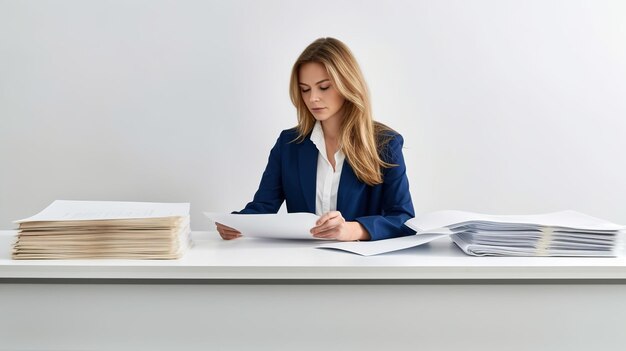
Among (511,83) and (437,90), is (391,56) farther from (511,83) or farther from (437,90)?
(511,83)

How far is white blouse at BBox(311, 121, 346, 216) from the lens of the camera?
7.12 feet

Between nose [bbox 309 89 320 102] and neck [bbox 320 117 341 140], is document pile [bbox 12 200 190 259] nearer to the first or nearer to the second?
nose [bbox 309 89 320 102]

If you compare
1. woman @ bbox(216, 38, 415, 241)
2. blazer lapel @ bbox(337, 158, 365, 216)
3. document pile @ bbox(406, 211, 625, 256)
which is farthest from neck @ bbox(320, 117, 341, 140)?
document pile @ bbox(406, 211, 625, 256)

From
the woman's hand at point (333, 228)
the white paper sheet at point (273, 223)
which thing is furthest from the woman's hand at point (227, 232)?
the woman's hand at point (333, 228)

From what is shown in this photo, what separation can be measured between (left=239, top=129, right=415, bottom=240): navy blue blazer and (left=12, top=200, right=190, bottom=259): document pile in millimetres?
809

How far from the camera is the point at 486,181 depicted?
3139 millimetres

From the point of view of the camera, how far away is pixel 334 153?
2186 mm

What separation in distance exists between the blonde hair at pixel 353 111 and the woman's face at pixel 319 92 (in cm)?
2

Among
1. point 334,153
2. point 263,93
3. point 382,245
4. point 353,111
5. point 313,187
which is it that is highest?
point 263,93

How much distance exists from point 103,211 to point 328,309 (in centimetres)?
56

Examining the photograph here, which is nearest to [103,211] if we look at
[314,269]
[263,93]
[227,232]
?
[227,232]

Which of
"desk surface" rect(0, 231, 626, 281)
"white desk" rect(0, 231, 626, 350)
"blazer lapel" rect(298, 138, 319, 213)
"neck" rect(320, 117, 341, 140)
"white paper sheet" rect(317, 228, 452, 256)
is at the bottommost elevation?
"white desk" rect(0, 231, 626, 350)

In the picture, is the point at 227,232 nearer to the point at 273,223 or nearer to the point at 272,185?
the point at 273,223

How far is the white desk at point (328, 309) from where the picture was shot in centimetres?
126
